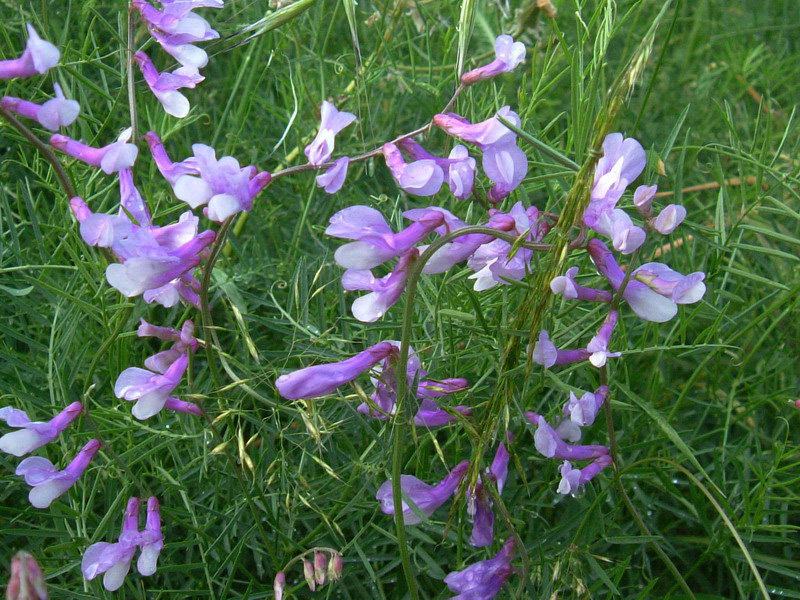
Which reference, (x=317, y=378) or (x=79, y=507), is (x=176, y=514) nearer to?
(x=79, y=507)

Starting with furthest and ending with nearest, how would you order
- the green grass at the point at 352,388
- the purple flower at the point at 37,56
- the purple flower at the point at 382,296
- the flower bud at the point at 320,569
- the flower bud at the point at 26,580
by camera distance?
the green grass at the point at 352,388, the flower bud at the point at 320,569, the purple flower at the point at 382,296, the purple flower at the point at 37,56, the flower bud at the point at 26,580

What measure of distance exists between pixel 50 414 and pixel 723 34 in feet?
5.69

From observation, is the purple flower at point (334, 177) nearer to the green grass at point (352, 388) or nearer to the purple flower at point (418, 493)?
the green grass at point (352, 388)

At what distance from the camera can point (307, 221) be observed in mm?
1444

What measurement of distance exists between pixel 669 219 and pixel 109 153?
20.0 inches

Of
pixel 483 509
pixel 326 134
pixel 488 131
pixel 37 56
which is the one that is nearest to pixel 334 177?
pixel 326 134

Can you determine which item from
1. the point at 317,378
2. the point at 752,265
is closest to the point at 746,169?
the point at 752,265

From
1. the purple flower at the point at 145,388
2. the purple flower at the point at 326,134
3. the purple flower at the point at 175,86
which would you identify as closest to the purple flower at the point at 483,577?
the purple flower at the point at 145,388

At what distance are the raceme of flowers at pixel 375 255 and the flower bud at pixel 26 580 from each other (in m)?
0.25

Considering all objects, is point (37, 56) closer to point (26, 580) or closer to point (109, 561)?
point (26, 580)

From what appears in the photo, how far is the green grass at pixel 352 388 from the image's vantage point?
103 cm

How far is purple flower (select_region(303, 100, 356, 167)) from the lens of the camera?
2.74 feet

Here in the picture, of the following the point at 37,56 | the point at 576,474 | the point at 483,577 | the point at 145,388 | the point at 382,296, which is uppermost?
the point at 37,56

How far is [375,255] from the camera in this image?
761 mm
